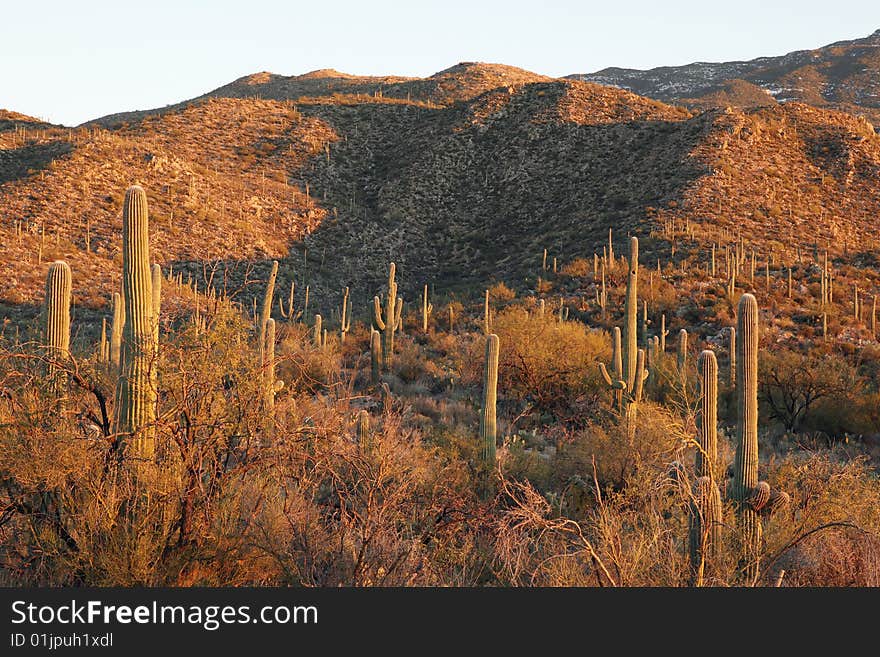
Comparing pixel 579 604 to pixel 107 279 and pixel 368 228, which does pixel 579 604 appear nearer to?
pixel 107 279

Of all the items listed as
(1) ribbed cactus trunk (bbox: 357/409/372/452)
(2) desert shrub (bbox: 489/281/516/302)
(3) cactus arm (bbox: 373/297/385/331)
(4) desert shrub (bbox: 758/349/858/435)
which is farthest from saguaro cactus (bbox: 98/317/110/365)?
(2) desert shrub (bbox: 489/281/516/302)

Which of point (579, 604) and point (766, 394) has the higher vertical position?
point (579, 604)

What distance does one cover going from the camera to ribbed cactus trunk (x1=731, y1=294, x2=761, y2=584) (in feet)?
25.4

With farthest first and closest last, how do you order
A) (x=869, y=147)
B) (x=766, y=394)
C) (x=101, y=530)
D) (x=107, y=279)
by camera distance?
(x=869, y=147)
(x=107, y=279)
(x=766, y=394)
(x=101, y=530)

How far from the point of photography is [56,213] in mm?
33562

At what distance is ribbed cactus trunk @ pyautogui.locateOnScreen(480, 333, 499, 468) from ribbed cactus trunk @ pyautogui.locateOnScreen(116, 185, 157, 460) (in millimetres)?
6625

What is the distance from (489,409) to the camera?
12961 millimetres

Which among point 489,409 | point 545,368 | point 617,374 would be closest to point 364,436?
point 489,409

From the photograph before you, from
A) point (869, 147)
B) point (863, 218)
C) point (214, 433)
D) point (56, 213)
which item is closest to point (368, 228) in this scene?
point (56, 213)

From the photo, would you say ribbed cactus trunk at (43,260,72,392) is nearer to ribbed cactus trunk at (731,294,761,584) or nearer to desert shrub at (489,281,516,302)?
ribbed cactus trunk at (731,294,761,584)

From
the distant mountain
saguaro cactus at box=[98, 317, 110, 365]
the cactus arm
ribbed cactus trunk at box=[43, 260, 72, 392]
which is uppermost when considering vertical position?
the distant mountain

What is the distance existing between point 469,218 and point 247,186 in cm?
1347

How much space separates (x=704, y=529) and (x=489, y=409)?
269 inches

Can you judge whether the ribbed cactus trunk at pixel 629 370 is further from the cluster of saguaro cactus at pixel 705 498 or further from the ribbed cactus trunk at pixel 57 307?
the ribbed cactus trunk at pixel 57 307
